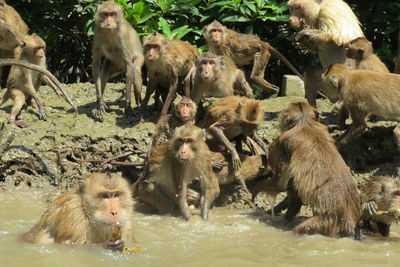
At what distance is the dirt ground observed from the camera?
30.9ft

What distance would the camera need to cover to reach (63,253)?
21.8ft

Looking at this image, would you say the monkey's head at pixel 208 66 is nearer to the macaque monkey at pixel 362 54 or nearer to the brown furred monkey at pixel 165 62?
the brown furred monkey at pixel 165 62

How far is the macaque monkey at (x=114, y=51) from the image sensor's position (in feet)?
34.3

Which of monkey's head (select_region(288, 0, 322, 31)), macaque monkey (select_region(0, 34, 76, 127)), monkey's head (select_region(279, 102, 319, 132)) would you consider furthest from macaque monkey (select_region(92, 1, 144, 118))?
monkey's head (select_region(279, 102, 319, 132))

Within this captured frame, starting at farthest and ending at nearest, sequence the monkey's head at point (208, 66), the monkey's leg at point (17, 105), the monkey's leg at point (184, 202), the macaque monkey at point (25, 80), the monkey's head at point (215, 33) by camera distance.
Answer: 1. the monkey's head at point (215, 33)
2. the macaque monkey at point (25, 80)
3. the monkey's leg at point (17, 105)
4. the monkey's head at point (208, 66)
5. the monkey's leg at point (184, 202)

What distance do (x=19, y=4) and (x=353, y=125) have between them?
671 centimetres

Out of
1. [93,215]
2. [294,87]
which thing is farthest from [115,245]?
[294,87]

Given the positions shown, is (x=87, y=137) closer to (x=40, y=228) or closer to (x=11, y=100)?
(x=11, y=100)

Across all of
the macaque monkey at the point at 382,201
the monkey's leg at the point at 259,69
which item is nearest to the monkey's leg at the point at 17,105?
the monkey's leg at the point at 259,69

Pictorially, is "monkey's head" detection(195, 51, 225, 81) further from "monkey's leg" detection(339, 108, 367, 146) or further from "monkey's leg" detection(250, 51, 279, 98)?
"monkey's leg" detection(339, 108, 367, 146)

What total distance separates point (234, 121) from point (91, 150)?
196cm

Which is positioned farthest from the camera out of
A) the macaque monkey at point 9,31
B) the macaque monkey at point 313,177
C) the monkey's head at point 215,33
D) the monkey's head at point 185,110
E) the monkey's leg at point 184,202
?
the macaque monkey at point 9,31

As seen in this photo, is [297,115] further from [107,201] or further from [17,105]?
[17,105]

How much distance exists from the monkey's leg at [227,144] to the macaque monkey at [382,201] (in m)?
1.65
